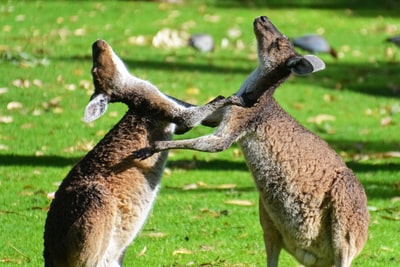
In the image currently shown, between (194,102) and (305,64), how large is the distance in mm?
7560

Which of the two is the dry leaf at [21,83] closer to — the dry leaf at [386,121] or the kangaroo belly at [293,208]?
the dry leaf at [386,121]

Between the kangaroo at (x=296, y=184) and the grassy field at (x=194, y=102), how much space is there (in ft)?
4.34

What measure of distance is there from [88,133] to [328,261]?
634 centimetres

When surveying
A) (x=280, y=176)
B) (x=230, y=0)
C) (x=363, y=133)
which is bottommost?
(x=230, y=0)

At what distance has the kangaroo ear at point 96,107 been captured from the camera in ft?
21.7

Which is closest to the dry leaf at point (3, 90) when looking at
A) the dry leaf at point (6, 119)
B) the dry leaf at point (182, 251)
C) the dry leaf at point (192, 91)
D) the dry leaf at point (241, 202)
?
the dry leaf at point (6, 119)

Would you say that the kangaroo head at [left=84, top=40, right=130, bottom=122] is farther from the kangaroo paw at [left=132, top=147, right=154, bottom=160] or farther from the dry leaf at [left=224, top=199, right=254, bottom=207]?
the dry leaf at [left=224, top=199, right=254, bottom=207]

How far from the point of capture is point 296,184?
6.53 meters

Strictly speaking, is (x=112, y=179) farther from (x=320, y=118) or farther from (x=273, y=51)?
(x=320, y=118)

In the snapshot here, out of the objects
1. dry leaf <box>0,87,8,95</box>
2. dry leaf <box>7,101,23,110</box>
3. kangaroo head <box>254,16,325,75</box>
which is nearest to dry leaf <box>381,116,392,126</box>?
dry leaf <box>7,101,23,110</box>

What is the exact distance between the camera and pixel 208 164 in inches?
456

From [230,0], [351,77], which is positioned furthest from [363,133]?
[230,0]

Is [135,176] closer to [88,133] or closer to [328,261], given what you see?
[328,261]

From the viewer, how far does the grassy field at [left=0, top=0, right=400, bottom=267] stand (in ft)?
28.4
